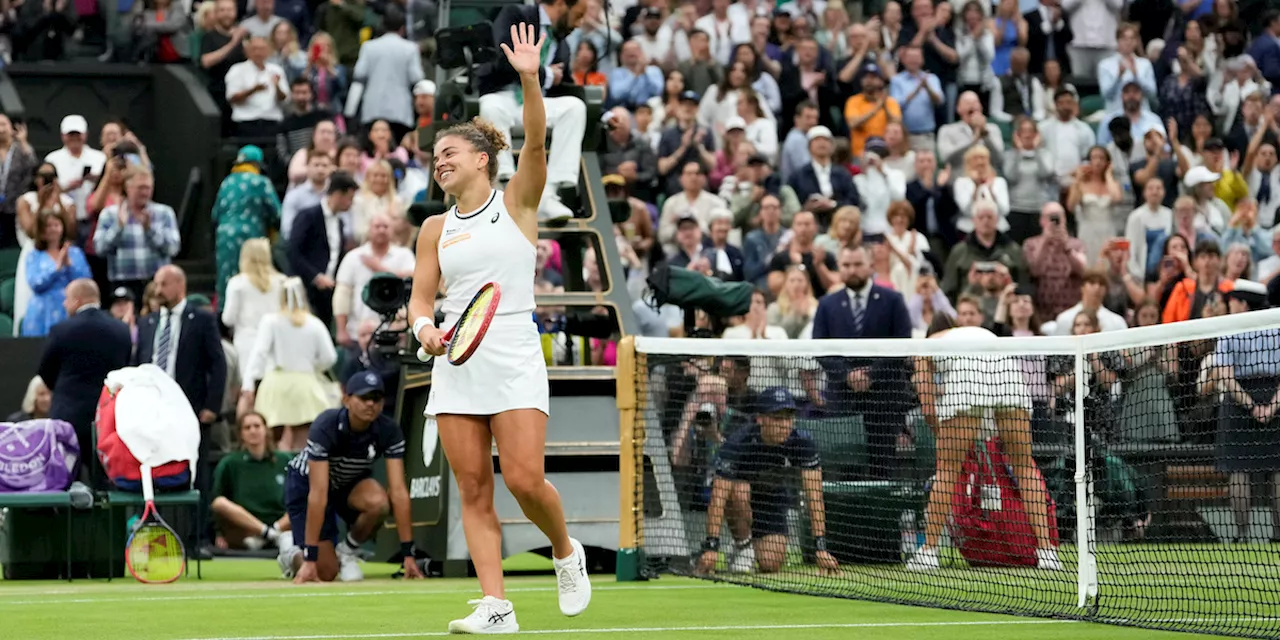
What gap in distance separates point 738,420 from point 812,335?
3.23 m

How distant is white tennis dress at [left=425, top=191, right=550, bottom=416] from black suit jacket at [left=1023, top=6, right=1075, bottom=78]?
18.1 m

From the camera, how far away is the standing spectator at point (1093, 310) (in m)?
17.7

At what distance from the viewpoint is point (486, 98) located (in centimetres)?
1385

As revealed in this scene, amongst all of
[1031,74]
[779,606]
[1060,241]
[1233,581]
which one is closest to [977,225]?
[1060,241]

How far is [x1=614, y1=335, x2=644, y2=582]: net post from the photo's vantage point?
12406 millimetres

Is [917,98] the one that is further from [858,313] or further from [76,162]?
[76,162]

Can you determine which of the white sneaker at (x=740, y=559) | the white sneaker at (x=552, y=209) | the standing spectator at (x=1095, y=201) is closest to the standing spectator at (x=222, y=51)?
the standing spectator at (x=1095, y=201)

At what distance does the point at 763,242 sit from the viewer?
64.7 feet

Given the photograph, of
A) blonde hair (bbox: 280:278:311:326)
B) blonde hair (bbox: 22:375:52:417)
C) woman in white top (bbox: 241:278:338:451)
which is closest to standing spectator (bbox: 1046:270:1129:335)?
woman in white top (bbox: 241:278:338:451)

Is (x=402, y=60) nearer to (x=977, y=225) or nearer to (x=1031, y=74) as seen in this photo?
(x=977, y=225)

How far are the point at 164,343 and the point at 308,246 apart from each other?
8.60 ft

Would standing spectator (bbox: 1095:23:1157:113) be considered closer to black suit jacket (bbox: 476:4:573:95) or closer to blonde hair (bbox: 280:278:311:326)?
blonde hair (bbox: 280:278:311:326)

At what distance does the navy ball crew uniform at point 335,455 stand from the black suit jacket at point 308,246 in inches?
202

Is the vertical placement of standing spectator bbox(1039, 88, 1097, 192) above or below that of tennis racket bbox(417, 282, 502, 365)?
above
